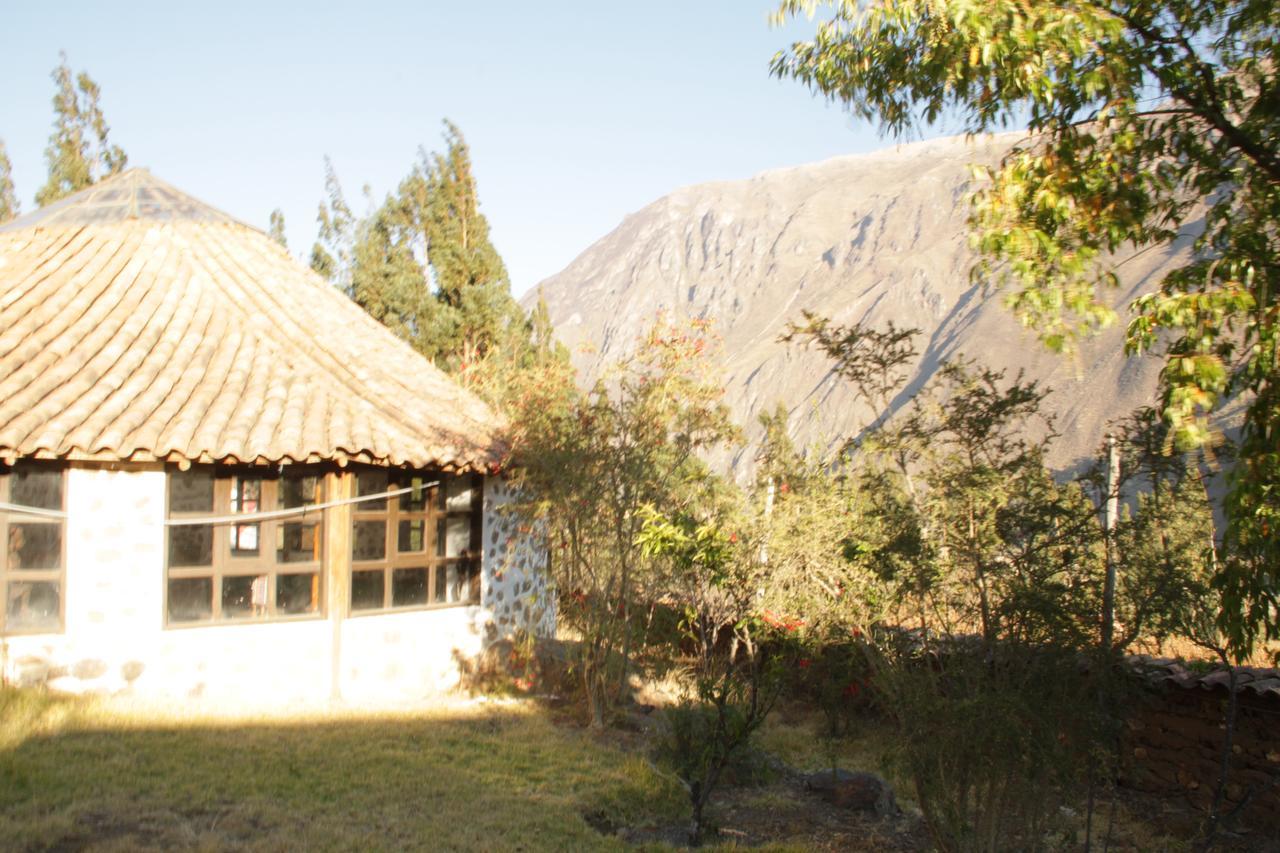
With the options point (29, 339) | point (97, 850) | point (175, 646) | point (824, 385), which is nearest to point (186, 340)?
point (29, 339)

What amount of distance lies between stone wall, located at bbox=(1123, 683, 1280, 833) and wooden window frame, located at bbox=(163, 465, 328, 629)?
740 centimetres

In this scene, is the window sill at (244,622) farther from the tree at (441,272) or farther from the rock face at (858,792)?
the tree at (441,272)

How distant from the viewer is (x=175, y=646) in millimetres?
9586

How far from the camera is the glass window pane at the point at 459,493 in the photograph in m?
11.6

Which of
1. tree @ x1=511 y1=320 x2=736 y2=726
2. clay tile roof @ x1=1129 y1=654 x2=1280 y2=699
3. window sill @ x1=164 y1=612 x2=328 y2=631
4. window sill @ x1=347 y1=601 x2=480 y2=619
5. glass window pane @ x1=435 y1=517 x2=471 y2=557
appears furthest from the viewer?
glass window pane @ x1=435 y1=517 x2=471 y2=557

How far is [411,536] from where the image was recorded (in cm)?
1126

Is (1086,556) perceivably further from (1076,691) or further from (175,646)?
(175,646)

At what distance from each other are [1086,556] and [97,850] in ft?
18.3

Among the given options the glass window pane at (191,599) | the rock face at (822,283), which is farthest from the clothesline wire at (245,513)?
the rock face at (822,283)

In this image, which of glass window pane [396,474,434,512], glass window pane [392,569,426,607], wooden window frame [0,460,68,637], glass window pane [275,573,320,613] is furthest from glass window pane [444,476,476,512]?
wooden window frame [0,460,68,637]

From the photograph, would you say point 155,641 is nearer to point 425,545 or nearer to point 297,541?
point 297,541

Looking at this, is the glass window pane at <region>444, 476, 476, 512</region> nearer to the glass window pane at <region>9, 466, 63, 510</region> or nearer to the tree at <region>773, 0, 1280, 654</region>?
the glass window pane at <region>9, 466, 63, 510</region>

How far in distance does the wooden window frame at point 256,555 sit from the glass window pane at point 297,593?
20 millimetres

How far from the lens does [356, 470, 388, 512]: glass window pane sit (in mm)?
10664
